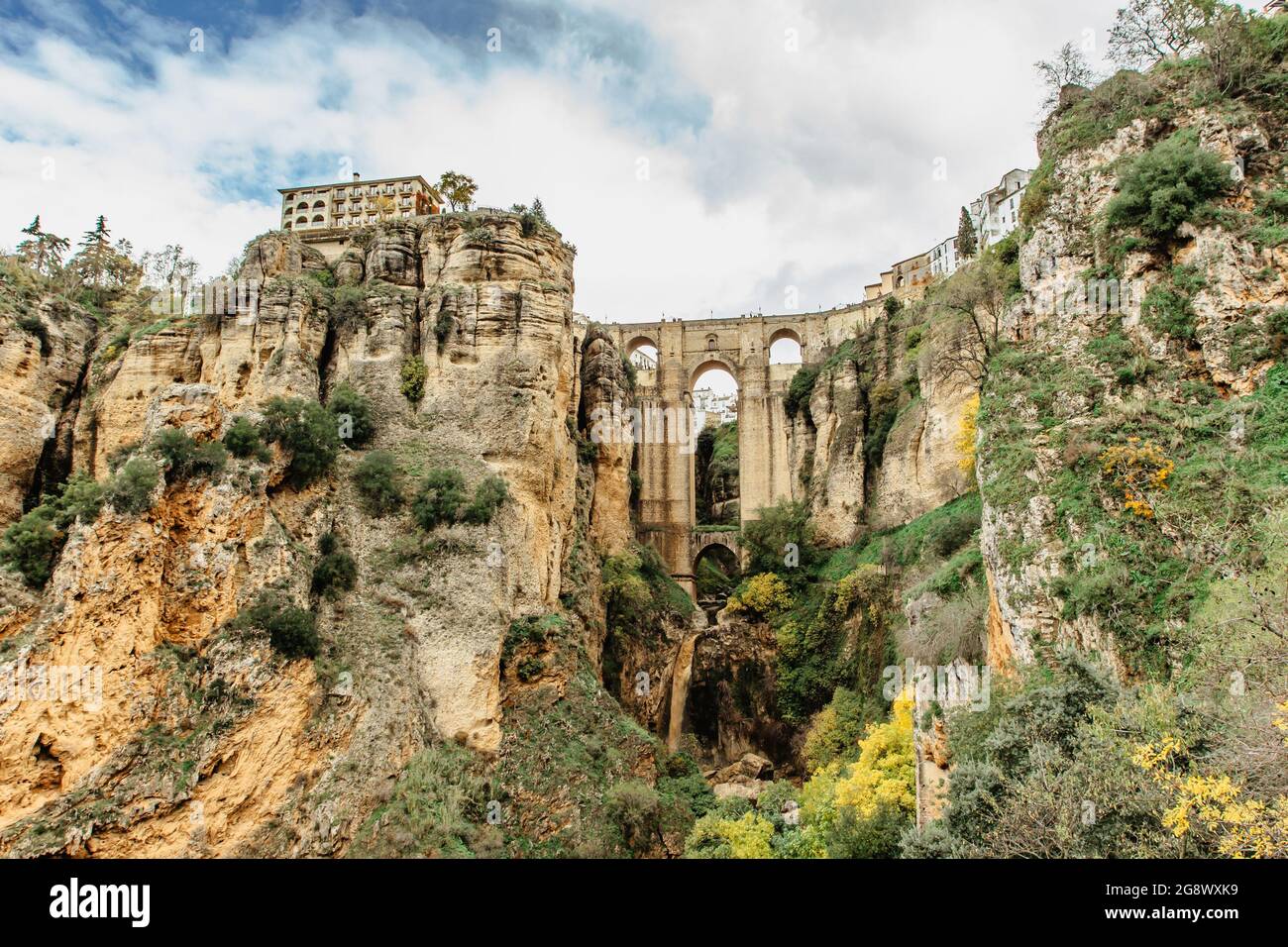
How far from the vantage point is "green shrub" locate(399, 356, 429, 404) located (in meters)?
26.5

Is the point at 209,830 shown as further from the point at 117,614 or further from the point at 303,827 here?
the point at 117,614

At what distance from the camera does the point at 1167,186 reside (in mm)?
17375

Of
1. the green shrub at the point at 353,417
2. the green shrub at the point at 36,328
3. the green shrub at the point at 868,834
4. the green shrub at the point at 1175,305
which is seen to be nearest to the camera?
the green shrub at the point at 1175,305

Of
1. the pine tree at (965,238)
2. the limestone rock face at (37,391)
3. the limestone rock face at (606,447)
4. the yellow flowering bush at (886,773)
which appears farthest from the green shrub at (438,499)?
the pine tree at (965,238)

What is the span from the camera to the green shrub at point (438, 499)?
24.1 meters

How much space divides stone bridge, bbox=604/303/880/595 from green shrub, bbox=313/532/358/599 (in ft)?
62.8

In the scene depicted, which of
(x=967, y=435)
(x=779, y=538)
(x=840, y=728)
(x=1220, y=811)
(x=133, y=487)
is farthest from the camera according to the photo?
(x=779, y=538)

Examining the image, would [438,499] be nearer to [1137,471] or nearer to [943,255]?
[1137,471]

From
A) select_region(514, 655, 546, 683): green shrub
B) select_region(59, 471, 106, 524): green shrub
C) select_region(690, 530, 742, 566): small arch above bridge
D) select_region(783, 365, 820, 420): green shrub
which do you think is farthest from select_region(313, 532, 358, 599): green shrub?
select_region(783, 365, 820, 420): green shrub

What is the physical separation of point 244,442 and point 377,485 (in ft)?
13.6

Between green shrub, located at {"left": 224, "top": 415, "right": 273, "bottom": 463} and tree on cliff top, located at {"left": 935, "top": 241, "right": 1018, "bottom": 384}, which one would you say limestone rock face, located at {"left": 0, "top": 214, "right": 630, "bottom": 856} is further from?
tree on cliff top, located at {"left": 935, "top": 241, "right": 1018, "bottom": 384}

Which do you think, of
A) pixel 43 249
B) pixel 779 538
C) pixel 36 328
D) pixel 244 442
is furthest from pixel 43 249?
pixel 779 538

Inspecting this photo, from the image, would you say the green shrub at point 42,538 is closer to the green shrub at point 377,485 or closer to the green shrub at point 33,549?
the green shrub at point 33,549

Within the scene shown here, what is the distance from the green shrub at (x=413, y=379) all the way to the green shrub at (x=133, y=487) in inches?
354
